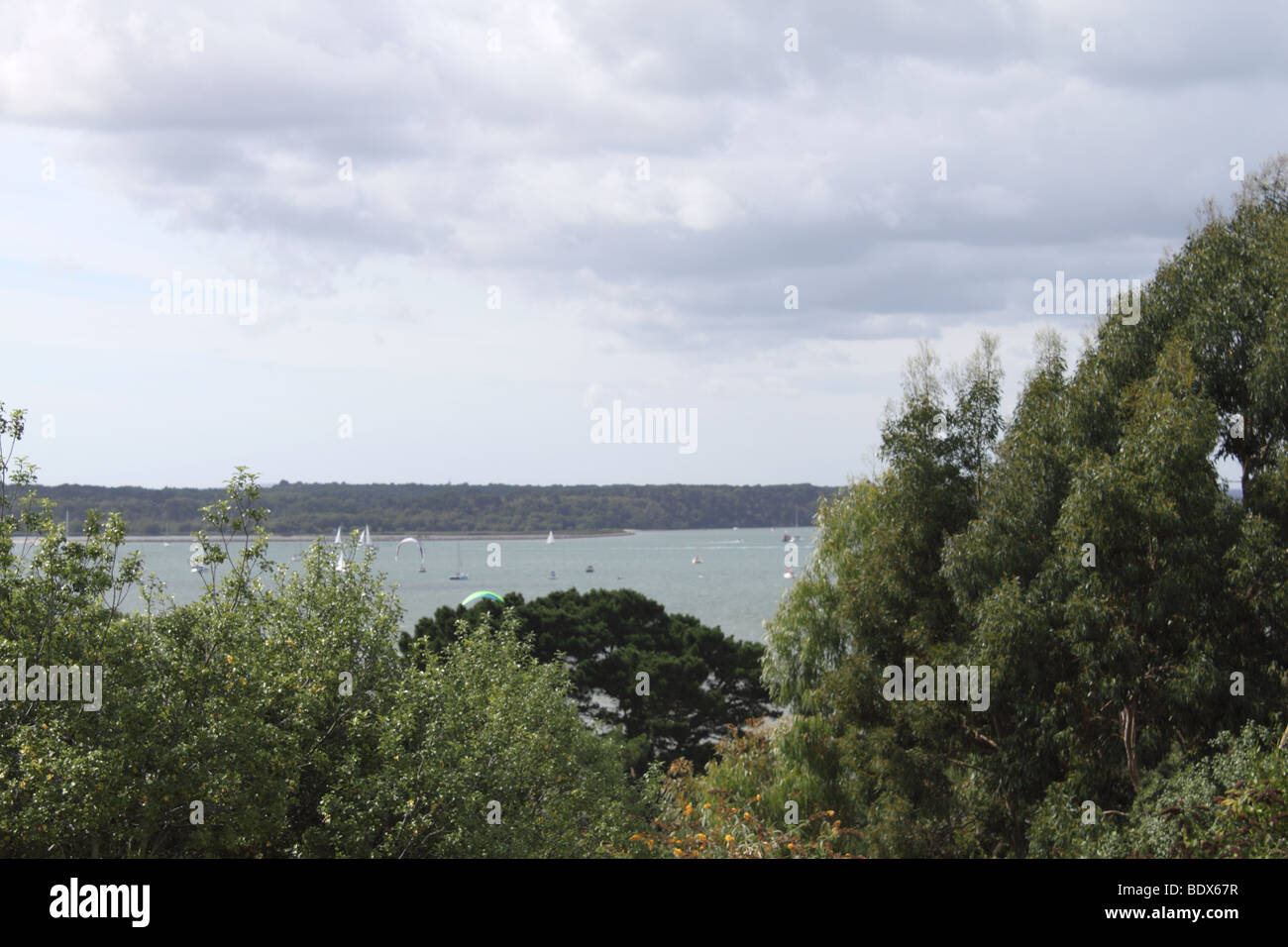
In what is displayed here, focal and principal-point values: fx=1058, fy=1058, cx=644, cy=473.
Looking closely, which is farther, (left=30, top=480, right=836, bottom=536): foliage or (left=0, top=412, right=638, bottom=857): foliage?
(left=30, top=480, right=836, bottom=536): foliage

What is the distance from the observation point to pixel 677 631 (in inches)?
1554

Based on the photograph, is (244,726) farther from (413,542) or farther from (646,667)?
(413,542)

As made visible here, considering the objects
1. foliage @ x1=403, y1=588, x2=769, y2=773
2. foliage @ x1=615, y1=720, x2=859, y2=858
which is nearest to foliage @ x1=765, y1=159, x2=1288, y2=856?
foliage @ x1=615, y1=720, x2=859, y2=858

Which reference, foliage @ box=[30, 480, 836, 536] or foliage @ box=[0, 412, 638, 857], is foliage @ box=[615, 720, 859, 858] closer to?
foliage @ box=[0, 412, 638, 857]

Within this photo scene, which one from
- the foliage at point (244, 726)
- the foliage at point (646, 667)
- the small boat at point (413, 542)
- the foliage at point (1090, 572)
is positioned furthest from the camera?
the small boat at point (413, 542)

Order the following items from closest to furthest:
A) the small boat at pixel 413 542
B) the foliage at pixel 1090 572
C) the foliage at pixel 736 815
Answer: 1. the foliage at pixel 736 815
2. the foliage at pixel 1090 572
3. the small boat at pixel 413 542

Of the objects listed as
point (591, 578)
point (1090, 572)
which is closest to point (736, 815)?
point (1090, 572)

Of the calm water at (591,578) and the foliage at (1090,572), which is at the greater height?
the foliage at (1090,572)

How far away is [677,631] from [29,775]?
3247 centimetres

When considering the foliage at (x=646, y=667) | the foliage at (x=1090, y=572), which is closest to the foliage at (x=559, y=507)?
the foliage at (x=646, y=667)

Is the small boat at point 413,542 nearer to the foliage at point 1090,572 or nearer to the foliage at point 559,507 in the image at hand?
the foliage at point 559,507
